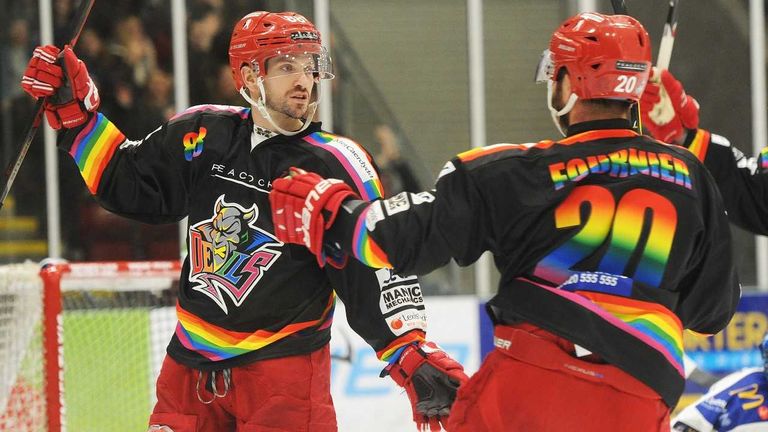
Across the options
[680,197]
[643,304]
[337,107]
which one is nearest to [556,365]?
[643,304]

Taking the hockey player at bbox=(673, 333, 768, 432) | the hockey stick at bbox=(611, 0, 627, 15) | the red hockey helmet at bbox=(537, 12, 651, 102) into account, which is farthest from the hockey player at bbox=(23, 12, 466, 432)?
the hockey player at bbox=(673, 333, 768, 432)

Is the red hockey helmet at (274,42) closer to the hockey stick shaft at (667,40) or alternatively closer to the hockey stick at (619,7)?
the hockey stick at (619,7)

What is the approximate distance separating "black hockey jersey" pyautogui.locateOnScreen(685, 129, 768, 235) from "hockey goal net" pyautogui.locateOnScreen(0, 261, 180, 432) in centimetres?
211

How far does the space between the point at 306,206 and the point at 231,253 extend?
1.92ft

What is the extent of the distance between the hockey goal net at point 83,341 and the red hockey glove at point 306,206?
170 cm

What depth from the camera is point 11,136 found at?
6961 mm

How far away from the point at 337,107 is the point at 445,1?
105cm

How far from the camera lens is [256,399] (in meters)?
2.81

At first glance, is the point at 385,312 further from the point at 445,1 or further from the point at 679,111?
the point at 445,1

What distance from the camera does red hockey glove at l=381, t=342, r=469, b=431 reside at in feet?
8.70

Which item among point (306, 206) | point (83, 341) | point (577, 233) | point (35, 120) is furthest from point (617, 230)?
point (83, 341)

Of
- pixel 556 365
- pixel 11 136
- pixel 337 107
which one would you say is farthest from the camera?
pixel 337 107

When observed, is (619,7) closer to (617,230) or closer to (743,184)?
(743,184)

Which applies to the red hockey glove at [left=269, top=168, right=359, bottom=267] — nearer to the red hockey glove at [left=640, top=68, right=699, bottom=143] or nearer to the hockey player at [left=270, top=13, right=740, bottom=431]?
the hockey player at [left=270, top=13, right=740, bottom=431]
